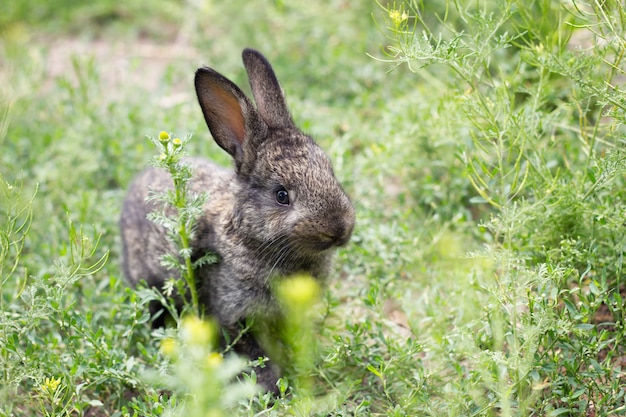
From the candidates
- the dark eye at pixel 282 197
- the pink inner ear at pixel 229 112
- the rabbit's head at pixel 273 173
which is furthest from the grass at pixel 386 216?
the pink inner ear at pixel 229 112

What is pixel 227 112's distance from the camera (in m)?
4.32

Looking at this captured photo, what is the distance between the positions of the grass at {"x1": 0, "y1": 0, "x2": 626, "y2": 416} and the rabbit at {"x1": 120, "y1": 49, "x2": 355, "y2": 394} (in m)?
0.39

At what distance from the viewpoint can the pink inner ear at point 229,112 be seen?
427 centimetres

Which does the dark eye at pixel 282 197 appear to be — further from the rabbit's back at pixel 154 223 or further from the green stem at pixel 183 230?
the green stem at pixel 183 230

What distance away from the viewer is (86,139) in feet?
20.4

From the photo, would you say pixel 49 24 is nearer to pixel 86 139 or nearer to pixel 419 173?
pixel 86 139

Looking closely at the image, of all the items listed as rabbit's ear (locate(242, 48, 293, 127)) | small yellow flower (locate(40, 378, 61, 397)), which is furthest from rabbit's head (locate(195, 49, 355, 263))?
small yellow flower (locate(40, 378, 61, 397))

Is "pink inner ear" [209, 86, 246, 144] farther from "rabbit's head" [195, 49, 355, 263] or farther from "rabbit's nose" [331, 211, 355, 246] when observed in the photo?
"rabbit's nose" [331, 211, 355, 246]

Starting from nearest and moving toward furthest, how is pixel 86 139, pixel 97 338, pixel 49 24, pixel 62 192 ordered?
pixel 97 338, pixel 62 192, pixel 86 139, pixel 49 24

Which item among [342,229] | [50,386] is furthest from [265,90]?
[50,386]

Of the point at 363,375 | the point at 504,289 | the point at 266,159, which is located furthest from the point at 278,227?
the point at 504,289

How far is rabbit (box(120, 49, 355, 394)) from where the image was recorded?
13.3ft

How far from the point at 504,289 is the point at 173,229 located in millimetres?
1838

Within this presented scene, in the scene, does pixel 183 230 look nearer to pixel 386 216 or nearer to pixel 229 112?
pixel 229 112
